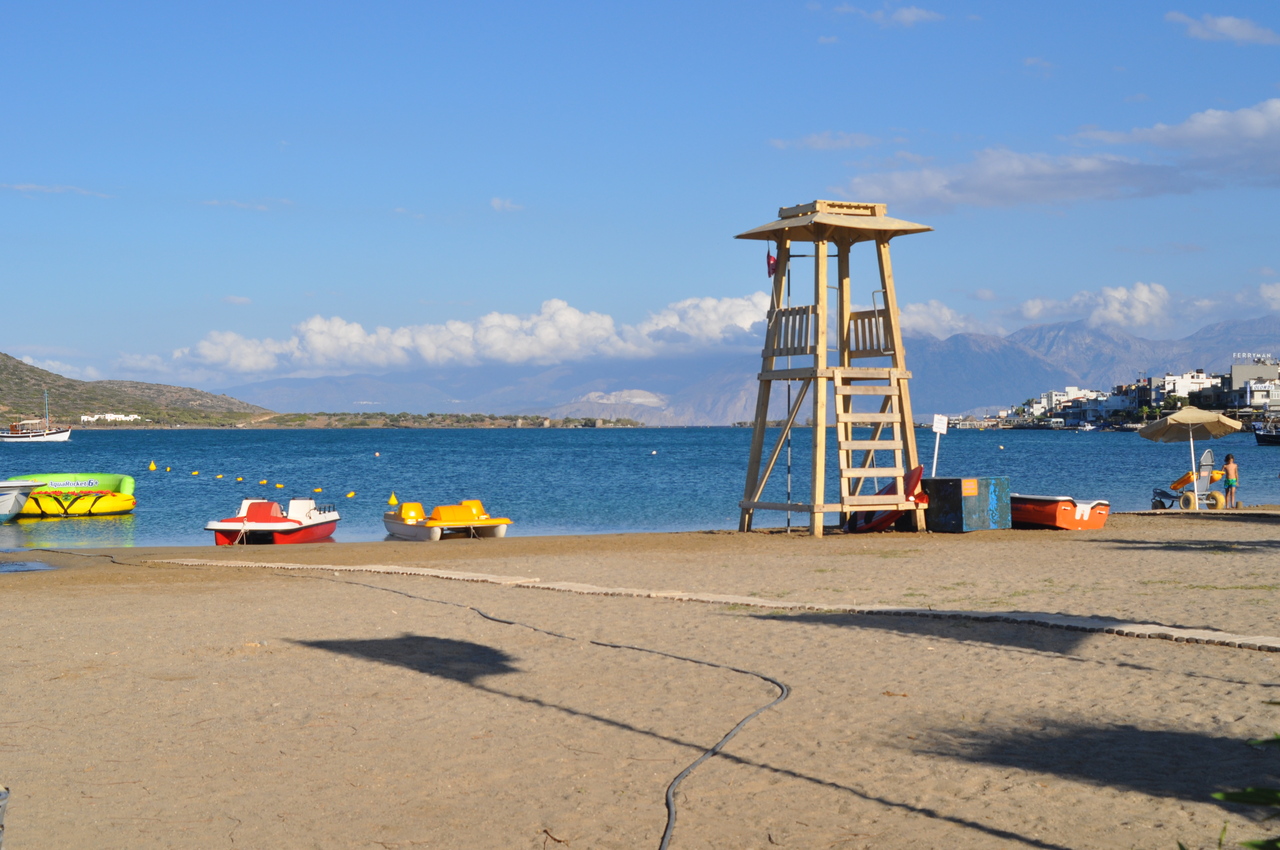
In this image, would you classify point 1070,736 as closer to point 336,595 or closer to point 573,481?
point 336,595

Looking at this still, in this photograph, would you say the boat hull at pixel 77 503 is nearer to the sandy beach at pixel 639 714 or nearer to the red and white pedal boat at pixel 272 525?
the red and white pedal boat at pixel 272 525

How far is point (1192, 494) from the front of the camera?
3009 cm

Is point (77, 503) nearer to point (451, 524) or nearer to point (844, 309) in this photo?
point (451, 524)

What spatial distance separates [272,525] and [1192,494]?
24117mm

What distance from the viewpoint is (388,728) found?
8.10 meters

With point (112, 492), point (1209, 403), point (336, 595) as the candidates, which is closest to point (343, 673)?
point (336, 595)

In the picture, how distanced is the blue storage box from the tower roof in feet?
17.4

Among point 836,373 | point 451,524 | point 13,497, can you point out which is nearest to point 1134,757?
point 836,373

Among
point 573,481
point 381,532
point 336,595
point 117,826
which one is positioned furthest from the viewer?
point 573,481

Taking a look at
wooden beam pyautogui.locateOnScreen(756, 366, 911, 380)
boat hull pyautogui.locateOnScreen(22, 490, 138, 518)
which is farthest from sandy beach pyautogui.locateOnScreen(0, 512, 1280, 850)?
boat hull pyautogui.locateOnScreen(22, 490, 138, 518)

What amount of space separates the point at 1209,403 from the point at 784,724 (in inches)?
7736

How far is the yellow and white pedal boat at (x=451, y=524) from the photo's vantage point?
88.8ft

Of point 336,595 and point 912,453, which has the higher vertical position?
point 912,453

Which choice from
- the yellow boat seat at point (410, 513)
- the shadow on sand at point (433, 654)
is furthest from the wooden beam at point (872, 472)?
the shadow on sand at point (433, 654)
